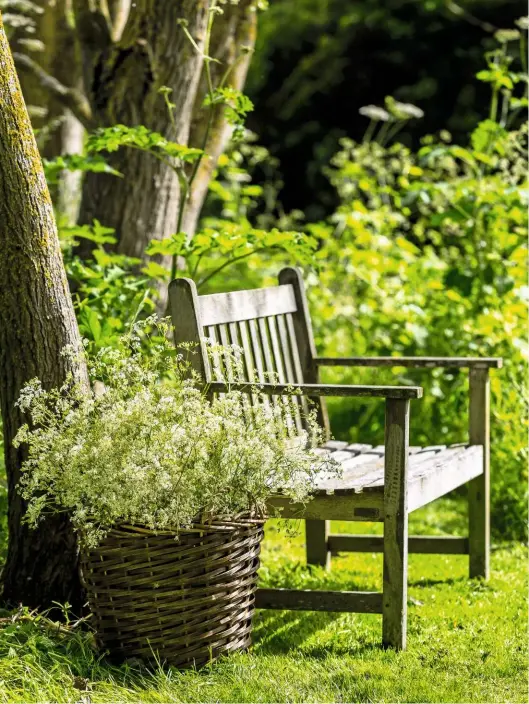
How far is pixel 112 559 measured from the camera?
8.90 feet

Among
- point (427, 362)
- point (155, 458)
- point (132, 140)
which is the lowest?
point (155, 458)

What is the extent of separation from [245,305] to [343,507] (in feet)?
3.10

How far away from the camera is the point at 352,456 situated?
365 cm

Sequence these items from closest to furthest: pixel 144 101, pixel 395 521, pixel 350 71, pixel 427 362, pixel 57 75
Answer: pixel 395 521
pixel 427 362
pixel 144 101
pixel 57 75
pixel 350 71

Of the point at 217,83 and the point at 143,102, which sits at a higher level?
the point at 217,83

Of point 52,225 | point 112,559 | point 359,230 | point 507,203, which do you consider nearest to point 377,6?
point 359,230

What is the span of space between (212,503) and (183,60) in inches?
88.1

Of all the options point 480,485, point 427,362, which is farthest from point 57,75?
point 480,485

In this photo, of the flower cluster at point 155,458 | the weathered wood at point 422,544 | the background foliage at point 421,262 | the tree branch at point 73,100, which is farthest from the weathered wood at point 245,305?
the tree branch at point 73,100

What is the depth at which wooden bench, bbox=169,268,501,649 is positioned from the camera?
295cm

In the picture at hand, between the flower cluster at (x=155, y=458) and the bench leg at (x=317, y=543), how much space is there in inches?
48.5

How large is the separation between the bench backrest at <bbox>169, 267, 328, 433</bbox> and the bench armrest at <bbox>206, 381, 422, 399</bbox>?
0.05 m

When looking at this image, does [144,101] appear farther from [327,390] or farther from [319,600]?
[319,600]

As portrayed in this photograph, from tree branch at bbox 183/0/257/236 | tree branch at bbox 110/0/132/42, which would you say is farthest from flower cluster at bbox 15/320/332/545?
tree branch at bbox 110/0/132/42
